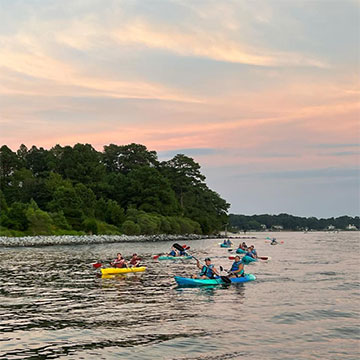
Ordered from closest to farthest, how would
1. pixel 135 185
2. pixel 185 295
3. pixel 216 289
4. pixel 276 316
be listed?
1. pixel 276 316
2. pixel 185 295
3. pixel 216 289
4. pixel 135 185

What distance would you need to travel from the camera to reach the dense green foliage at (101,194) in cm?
9512

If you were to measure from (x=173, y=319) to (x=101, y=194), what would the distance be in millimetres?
113537

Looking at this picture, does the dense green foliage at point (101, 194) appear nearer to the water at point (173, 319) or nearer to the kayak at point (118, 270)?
the kayak at point (118, 270)

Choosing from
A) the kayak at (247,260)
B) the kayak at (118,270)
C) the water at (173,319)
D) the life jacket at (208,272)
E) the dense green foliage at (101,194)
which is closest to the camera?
the water at (173,319)

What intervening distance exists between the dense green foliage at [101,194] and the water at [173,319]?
57573 millimetres


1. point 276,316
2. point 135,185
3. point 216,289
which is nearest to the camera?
point 276,316

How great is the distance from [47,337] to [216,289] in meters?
13.4

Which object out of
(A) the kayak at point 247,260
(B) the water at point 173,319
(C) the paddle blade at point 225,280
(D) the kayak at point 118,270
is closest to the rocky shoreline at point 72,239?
(A) the kayak at point 247,260

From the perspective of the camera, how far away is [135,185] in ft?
433

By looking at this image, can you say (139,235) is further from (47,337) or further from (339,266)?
(47,337)

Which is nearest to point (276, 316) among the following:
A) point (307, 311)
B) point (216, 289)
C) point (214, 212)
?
point (307, 311)

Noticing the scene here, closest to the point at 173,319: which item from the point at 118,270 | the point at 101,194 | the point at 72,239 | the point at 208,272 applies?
the point at 208,272

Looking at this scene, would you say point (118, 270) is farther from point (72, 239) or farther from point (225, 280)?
point (72, 239)

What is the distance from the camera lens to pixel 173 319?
1964 centimetres
